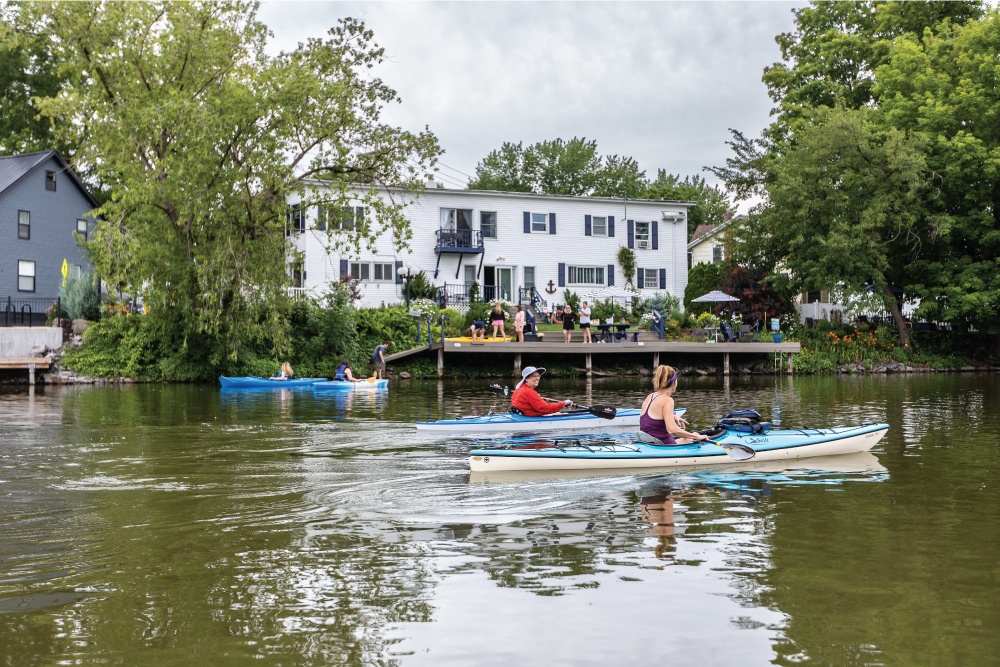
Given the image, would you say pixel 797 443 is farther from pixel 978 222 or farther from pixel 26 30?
pixel 978 222

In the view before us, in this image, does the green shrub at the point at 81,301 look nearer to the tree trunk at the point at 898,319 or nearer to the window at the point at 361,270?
the window at the point at 361,270

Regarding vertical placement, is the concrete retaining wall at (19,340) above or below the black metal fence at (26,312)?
below

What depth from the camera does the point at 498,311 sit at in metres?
32.5

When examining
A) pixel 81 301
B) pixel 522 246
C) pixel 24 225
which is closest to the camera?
pixel 81 301

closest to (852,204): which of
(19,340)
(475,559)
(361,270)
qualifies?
(361,270)

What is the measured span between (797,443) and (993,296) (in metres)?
27.5

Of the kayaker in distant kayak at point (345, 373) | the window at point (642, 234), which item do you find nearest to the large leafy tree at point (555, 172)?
the window at point (642, 234)

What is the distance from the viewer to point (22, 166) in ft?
138

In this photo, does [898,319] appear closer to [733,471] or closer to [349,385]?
[349,385]

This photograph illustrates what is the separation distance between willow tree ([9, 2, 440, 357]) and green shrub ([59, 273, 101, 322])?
6.07 metres

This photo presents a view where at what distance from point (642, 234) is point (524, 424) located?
104 feet

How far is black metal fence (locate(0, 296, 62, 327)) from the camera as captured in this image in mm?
34691

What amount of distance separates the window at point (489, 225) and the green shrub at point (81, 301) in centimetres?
1794

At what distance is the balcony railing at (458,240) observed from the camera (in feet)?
132
